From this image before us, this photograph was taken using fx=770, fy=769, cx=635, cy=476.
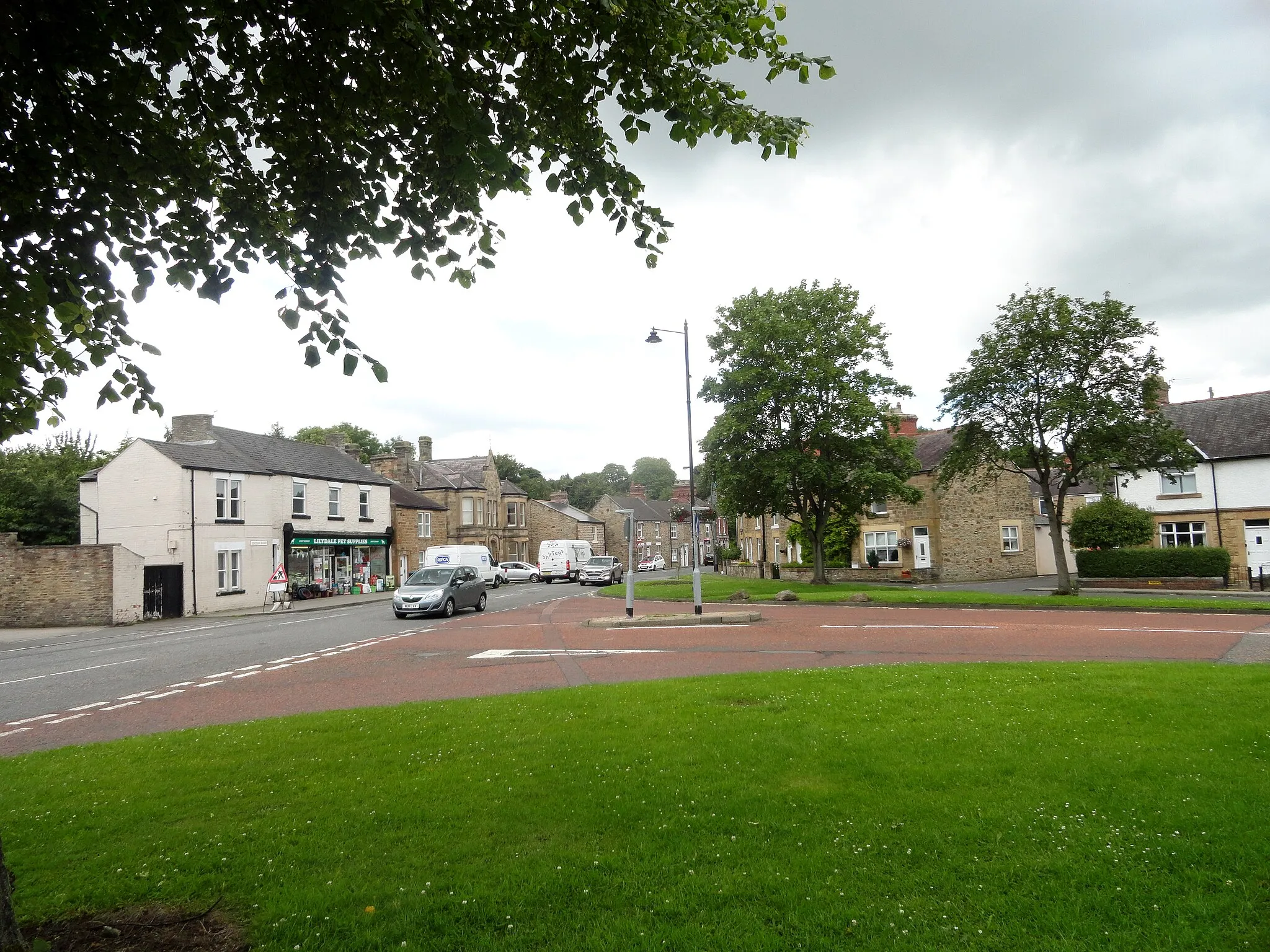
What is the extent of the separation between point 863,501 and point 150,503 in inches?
1181

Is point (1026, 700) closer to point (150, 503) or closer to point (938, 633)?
point (938, 633)

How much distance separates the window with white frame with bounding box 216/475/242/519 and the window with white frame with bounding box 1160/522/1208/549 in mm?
42766

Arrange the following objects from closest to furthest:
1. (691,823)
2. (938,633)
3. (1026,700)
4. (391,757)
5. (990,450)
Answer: (691,823)
(391,757)
(1026,700)
(938,633)
(990,450)

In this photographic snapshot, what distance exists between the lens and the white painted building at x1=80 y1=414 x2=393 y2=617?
103 ft

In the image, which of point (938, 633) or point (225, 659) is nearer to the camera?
point (225, 659)

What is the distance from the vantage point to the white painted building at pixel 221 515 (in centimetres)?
3153

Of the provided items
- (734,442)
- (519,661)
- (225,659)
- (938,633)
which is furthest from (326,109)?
(734,442)

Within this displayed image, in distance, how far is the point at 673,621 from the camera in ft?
70.1

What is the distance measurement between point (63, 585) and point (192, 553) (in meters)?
4.56

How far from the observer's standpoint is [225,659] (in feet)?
51.9

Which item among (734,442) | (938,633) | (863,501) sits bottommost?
(938,633)

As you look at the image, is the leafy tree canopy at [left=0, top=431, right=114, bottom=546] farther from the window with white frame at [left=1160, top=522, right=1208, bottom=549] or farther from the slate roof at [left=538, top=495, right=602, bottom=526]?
the window with white frame at [left=1160, top=522, right=1208, bottom=549]

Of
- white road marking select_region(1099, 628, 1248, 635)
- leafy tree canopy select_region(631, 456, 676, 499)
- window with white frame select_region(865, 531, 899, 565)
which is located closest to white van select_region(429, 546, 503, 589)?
window with white frame select_region(865, 531, 899, 565)

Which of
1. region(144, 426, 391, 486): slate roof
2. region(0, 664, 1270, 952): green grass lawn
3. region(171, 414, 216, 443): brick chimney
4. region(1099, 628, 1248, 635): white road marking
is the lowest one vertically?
region(1099, 628, 1248, 635): white road marking
